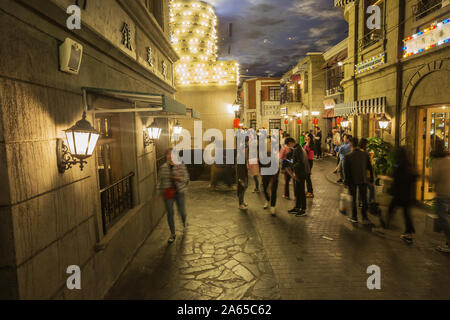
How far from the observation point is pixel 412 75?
927cm

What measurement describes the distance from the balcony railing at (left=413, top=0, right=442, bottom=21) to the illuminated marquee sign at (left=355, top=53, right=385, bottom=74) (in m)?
1.97

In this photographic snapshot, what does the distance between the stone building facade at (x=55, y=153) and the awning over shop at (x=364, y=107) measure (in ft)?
30.6

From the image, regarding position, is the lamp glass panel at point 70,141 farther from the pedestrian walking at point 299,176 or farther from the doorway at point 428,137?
the doorway at point 428,137

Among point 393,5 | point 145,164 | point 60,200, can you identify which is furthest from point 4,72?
point 393,5

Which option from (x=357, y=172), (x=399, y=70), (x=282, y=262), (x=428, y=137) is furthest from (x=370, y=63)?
(x=282, y=262)

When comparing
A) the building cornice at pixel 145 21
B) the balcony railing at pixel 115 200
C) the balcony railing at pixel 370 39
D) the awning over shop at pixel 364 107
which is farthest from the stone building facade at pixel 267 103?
the balcony railing at pixel 115 200

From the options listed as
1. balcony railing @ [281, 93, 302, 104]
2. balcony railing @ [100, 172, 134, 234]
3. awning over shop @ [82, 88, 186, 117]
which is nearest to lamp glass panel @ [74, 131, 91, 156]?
awning over shop @ [82, 88, 186, 117]

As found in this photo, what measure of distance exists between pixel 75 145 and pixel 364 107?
1187 centimetres

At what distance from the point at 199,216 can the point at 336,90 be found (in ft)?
67.3

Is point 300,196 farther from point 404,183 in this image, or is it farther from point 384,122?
point 384,122

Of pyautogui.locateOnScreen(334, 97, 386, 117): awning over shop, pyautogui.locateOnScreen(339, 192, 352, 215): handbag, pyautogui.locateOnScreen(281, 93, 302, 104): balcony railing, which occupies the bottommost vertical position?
pyautogui.locateOnScreen(339, 192, 352, 215): handbag

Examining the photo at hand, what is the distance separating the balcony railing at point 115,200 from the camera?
5.05 metres

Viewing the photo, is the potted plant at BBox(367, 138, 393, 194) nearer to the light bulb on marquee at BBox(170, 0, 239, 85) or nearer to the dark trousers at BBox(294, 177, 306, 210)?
the dark trousers at BBox(294, 177, 306, 210)

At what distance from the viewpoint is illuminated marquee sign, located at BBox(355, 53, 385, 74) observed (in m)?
11.2
